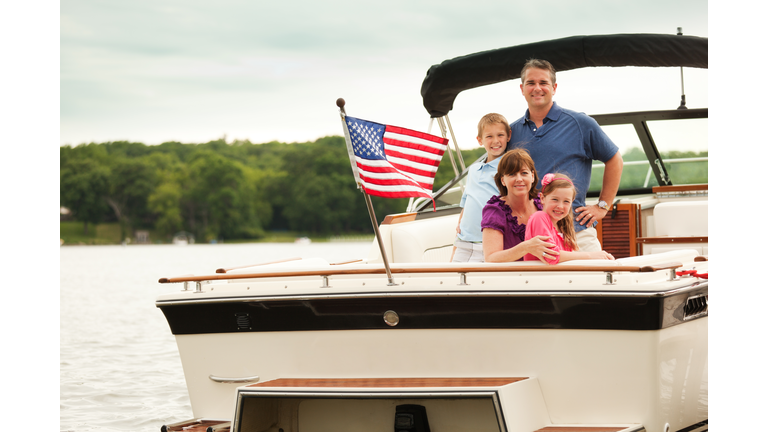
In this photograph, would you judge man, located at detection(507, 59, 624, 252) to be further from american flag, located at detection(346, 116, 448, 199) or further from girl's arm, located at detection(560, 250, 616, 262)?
american flag, located at detection(346, 116, 448, 199)

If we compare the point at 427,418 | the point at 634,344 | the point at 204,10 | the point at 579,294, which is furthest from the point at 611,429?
the point at 204,10

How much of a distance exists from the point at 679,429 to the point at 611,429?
0.45 m

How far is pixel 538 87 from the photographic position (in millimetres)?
3797

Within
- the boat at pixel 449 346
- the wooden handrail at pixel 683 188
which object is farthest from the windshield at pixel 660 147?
the boat at pixel 449 346

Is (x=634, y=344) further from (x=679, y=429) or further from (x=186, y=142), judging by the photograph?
(x=186, y=142)

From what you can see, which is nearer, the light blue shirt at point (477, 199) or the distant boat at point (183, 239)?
the light blue shirt at point (477, 199)

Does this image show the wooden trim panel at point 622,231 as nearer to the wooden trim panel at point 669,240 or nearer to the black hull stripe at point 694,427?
the wooden trim panel at point 669,240

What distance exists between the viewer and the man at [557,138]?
3801 millimetres

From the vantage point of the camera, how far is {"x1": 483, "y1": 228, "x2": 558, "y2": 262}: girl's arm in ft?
9.85

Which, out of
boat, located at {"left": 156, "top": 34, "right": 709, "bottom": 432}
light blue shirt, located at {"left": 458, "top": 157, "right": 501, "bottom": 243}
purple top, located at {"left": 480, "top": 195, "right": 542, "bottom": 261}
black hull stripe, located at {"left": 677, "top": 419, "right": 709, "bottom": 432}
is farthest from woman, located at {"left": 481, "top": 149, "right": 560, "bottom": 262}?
black hull stripe, located at {"left": 677, "top": 419, "right": 709, "bottom": 432}

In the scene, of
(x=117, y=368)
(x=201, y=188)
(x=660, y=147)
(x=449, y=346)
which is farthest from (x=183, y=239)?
(x=449, y=346)

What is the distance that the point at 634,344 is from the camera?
2805 millimetres

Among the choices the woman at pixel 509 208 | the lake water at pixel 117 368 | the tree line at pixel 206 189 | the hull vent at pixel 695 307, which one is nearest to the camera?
Answer: the hull vent at pixel 695 307

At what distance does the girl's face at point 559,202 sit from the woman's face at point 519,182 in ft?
0.38
